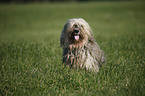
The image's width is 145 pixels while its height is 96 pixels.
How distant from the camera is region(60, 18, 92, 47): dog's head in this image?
4.11 meters

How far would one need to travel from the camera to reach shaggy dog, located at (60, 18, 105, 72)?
13.5ft

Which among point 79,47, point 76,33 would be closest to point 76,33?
point 76,33

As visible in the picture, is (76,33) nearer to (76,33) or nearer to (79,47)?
(76,33)

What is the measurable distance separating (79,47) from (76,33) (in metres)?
0.38

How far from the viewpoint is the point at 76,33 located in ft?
13.5

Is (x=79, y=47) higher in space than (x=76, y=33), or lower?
lower

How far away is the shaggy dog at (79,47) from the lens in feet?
13.5

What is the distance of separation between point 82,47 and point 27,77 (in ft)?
5.20

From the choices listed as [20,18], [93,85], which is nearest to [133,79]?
[93,85]

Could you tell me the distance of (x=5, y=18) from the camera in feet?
77.6

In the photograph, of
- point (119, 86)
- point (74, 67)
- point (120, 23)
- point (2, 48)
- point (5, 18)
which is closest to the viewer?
point (119, 86)

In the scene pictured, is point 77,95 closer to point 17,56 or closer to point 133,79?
point 133,79

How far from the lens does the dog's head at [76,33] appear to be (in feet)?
13.5

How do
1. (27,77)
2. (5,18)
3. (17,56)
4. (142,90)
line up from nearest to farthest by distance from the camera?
(142,90), (27,77), (17,56), (5,18)
